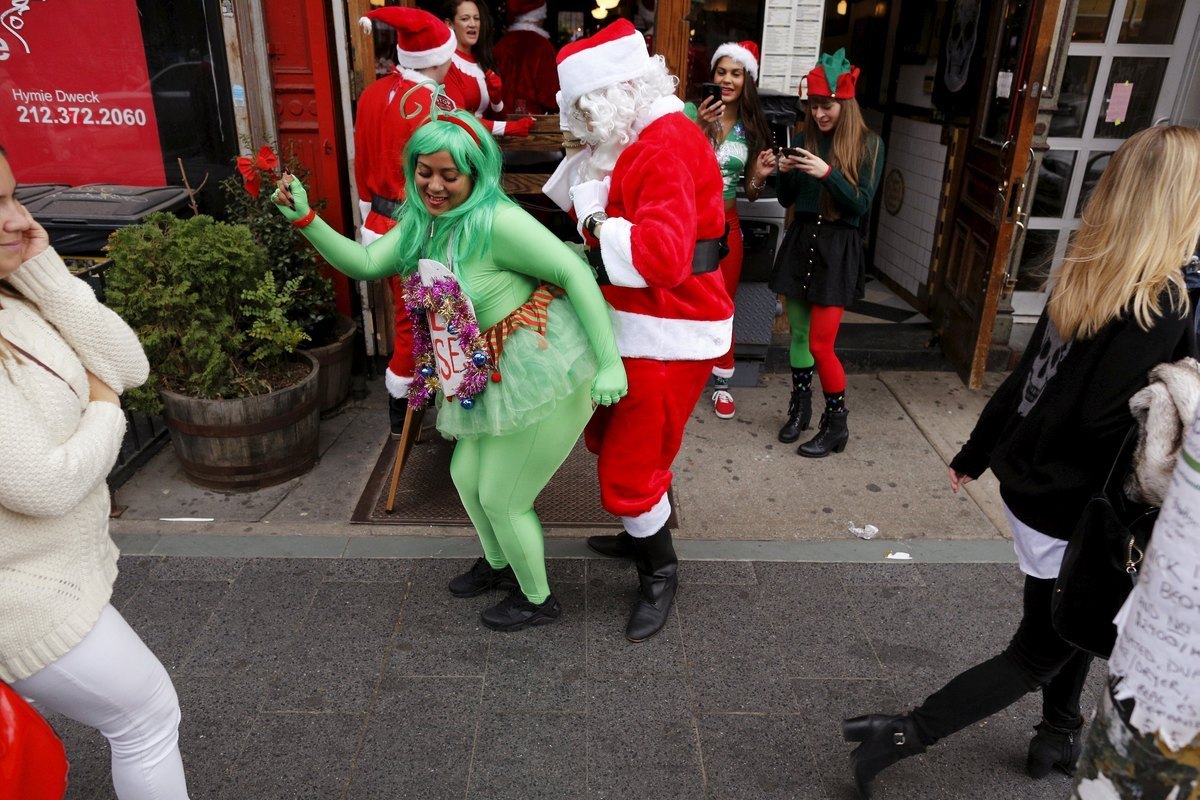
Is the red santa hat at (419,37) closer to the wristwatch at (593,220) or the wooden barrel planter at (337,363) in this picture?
the wooden barrel planter at (337,363)

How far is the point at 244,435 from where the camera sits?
388 cm

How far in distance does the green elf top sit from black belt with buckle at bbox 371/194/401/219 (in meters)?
2.01

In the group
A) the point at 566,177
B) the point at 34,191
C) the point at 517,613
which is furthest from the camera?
the point at 34,191

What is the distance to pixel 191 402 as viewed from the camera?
3.78 metres

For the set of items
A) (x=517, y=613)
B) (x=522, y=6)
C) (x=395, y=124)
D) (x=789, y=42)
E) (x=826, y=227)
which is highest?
(x=522, y=6)

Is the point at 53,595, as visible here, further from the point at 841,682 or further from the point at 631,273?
the point at 841,682

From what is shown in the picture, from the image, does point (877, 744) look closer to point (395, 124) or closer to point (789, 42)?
point (395, 124)

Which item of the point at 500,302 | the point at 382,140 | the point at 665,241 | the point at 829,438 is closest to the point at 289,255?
the point at 382,140

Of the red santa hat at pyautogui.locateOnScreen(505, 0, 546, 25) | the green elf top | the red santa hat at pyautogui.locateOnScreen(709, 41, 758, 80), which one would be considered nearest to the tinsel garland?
the green elf top

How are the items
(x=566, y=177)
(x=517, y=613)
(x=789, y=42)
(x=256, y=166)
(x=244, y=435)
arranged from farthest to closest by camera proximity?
(x=789, y=42)
(x=244, y=435)
(x=517, y=613)
(x=566, y=177)
(x=256, y=166)

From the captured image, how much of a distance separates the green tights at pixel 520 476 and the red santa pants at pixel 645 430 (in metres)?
0.14

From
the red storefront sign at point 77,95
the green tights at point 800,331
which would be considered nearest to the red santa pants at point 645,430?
A: the green tights at point 800,331

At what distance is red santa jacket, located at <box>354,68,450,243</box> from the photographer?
152 inches

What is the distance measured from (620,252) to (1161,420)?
1.42 m
